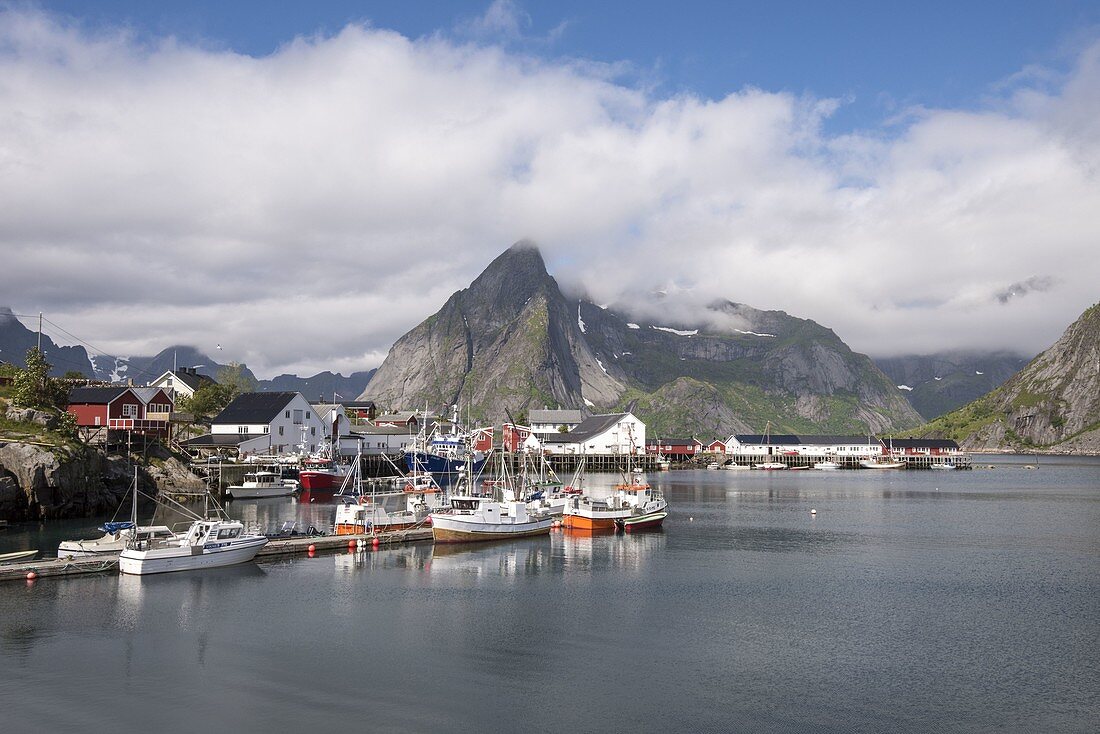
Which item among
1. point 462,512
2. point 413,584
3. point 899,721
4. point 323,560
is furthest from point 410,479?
point 899,721

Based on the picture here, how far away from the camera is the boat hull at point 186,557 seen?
43812 mm

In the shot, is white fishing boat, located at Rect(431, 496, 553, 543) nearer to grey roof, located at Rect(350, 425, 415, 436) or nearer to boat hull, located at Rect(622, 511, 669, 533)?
boat hull, located at Rect(622, 511, 669, 533)

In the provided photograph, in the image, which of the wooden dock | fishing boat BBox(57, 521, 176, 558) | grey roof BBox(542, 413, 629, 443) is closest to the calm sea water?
the wooden dock

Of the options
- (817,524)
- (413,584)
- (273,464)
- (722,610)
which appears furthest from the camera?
(273,464)

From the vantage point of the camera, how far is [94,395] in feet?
338

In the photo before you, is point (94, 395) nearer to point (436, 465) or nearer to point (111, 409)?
point (111, 409)

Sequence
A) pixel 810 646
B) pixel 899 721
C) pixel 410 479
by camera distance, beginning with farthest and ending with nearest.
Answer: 1. pixel 410 479
2. pixel 810 646
3. pixel 899 721

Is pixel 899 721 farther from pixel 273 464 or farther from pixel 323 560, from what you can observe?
pixel 273 464

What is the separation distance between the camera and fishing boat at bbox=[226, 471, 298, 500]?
93562mm

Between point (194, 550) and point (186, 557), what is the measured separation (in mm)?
555

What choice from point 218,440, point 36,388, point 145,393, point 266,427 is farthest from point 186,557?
point 145,393

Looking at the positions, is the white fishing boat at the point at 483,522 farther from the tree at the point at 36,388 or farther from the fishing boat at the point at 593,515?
the tree at the point at 36,388

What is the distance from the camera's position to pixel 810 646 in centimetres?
3219

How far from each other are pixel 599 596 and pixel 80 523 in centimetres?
4697
